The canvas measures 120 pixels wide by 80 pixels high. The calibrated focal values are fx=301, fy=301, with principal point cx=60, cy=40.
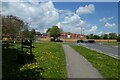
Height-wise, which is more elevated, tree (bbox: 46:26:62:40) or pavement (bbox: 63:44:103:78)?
tree (bbox: 46:26:62:40)

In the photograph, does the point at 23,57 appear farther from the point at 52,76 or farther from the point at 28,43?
the point at 52,76

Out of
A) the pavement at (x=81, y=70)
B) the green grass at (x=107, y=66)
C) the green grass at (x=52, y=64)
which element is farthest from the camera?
the green grass at (x=107, y=66)

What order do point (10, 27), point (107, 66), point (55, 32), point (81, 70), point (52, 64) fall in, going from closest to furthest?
point (81, 70) → point (52, 64) → point (107, 66) → point (10, 27) → point (55, 32)

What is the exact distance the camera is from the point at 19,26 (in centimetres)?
6731

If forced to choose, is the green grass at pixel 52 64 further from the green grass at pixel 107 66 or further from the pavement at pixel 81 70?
the green grass at pixel 107 66

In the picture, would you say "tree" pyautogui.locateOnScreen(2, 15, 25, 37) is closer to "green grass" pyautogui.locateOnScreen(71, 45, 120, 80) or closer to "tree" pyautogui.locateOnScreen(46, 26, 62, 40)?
"green grass" pyautogui.locateOnScreen(71, 45, 120, 80)

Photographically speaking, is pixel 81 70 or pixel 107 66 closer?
pixel 81 70

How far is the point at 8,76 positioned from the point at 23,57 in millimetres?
4812

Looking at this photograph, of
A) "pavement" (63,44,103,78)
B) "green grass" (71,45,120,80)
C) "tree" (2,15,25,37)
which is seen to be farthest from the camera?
"tree" (2,15,25,37)

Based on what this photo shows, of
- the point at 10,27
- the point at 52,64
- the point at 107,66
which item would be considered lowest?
the point at 107,66

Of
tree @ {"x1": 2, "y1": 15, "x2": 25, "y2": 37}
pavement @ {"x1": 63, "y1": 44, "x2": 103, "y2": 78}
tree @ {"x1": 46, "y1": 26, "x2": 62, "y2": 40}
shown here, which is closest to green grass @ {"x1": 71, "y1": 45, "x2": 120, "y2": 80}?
pavement @ {"x1": 63, "y1": 44, "x2": 103, "y2": 78}

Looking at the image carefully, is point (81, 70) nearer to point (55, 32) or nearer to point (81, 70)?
point (81, 70)

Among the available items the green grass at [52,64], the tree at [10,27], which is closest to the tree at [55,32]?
the tree at [10,27]

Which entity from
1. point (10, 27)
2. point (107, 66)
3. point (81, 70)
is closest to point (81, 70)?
point (81, 70)
